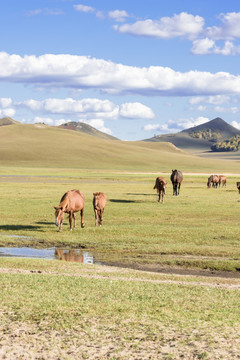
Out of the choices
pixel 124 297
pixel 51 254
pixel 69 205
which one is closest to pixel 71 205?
pixel 69 205

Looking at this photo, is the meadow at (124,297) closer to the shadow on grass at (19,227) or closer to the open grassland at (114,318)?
the open grassland at (114,318)

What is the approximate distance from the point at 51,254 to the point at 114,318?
10895 mm

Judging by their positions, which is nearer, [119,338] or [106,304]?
[119,338]

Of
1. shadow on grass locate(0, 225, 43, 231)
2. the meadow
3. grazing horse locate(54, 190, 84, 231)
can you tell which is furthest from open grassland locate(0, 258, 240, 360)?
shadow on grass locate(0, 225, 43, 231)

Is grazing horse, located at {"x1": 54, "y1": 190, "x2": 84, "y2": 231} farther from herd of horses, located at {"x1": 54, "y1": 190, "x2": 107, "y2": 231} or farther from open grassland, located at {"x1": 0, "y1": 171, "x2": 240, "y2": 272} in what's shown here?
open grassland, located at {"x1": 0, "y1": 171, "x2": 240, "y2": 272}

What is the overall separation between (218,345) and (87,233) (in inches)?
681

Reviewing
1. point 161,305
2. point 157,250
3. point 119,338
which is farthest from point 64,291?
point 157,250

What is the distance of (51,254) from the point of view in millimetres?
21656

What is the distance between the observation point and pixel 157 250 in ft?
72.6

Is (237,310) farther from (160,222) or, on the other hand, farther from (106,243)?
(160,222)

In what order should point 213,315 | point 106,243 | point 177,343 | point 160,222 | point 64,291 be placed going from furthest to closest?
point 160,222 < point 106,243 < point 64,291 < point 213,315 < point 177,343

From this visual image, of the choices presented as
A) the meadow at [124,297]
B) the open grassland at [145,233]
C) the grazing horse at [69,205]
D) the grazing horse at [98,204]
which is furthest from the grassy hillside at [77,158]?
the meadow at [124,297]

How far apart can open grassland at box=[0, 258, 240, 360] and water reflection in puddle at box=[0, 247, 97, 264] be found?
507 cm

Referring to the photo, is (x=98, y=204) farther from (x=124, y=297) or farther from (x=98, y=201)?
(x=124, y=297)
